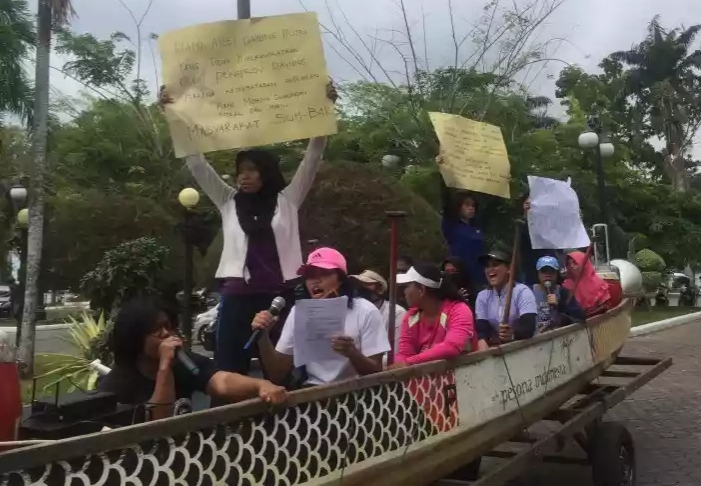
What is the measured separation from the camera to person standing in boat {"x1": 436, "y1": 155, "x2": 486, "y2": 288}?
6410 mm

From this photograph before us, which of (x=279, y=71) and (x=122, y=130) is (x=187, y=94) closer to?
(x=279, y=71)

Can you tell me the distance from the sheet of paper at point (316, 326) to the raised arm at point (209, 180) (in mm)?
1181

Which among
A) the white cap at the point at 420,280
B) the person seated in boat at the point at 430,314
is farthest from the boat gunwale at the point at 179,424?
the white cap at the point at 420,280

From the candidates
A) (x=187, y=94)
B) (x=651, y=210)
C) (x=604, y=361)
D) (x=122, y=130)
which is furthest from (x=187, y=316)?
(x=651, y=210)

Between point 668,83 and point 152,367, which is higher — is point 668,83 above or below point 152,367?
above

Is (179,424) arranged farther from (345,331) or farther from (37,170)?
(37,170)

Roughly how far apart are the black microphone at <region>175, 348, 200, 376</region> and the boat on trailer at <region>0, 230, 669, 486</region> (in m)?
0.67

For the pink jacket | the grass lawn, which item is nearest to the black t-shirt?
the pink jacket

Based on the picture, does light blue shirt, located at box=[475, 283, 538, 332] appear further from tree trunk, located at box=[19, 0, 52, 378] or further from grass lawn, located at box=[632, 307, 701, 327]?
grass lawn, located at box=[632, 307, 701, 327]

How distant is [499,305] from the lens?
575 cm

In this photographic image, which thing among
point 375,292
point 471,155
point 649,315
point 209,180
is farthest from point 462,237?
point 649,315

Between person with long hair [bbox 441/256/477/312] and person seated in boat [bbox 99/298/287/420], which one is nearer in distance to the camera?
person seated in boat [bbox 99/298/287/420]

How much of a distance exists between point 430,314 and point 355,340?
86 centimetres

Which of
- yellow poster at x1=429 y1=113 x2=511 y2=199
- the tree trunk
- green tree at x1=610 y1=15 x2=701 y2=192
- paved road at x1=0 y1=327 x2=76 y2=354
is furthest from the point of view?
green tree at x1=610 y1=15 x2=701 y2=192
